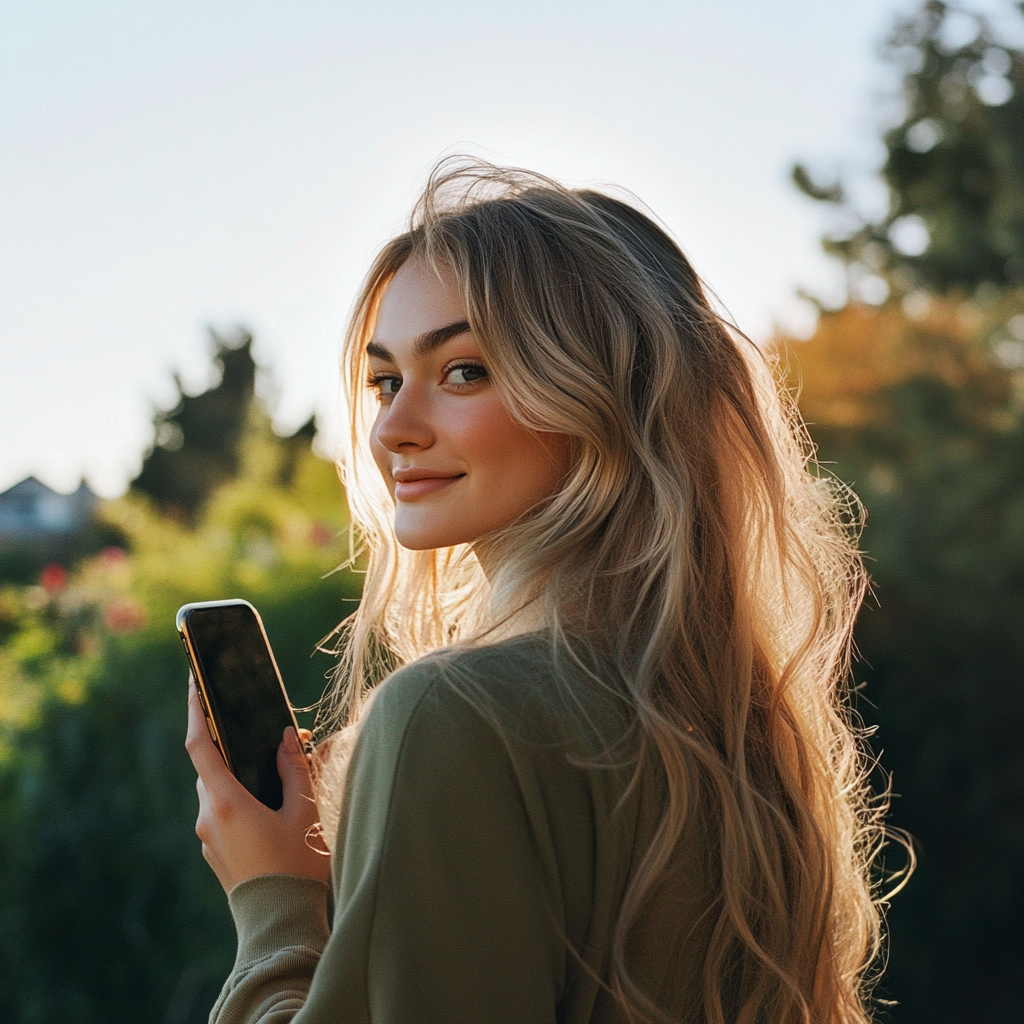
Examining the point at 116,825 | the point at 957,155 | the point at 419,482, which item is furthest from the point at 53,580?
the point at 957,155

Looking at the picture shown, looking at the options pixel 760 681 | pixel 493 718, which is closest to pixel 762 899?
pixel 760 681

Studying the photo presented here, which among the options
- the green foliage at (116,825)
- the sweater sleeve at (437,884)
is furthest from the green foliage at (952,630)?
the sweater sleeve at (437,884)

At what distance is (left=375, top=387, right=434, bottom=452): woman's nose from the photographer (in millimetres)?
1396

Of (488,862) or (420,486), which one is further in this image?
(420,486)

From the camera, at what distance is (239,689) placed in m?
1.40

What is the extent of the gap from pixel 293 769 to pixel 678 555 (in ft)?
1.84

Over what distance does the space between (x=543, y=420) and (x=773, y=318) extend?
28.8 ft

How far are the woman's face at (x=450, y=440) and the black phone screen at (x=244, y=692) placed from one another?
0.25m

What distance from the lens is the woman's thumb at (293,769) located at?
1355 mm

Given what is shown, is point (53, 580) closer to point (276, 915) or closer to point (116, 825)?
point (116, 825)

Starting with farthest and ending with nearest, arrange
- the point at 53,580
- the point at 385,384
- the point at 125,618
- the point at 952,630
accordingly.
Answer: the point at 952,630, the point at 53,580, the point at 125,618, the point at 385,384

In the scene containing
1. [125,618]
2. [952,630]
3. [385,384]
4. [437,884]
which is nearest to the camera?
[437,884]

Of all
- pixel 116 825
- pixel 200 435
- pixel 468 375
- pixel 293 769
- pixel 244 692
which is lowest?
pixel 116 825

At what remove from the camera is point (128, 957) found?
4.17 metres
